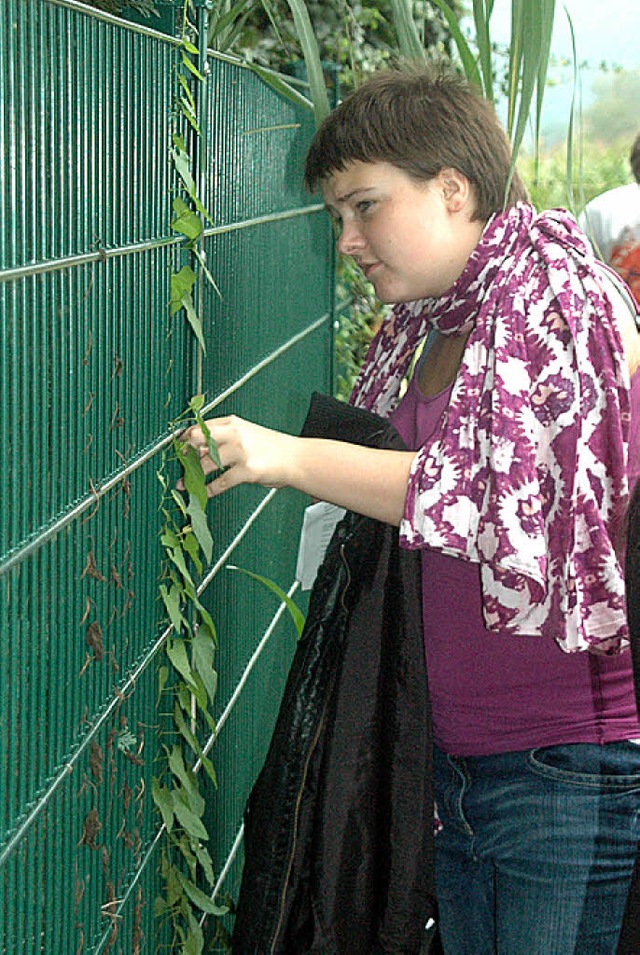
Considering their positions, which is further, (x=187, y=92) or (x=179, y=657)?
(x=179, y=657)

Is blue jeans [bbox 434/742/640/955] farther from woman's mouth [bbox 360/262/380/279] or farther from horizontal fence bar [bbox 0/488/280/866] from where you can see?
woman's mouth [bbox 360/262/380/279]

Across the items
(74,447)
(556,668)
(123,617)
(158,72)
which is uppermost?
(158,72)

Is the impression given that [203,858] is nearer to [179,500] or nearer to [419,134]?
[179,500]

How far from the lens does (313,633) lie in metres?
1.97

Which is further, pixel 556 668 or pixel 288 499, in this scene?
pixel 288 499

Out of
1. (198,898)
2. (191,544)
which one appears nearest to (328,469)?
(191,544)

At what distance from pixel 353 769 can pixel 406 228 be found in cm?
74

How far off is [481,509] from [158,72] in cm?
66

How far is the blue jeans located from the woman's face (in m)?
0.66

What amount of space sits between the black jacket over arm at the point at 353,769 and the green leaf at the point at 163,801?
13cm

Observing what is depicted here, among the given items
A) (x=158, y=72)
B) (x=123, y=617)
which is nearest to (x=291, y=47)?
(x=158, y=72)

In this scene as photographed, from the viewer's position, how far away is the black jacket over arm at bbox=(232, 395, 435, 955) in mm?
1932

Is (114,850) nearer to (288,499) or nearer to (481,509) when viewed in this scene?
(481,509)

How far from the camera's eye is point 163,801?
1958mm
